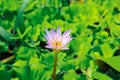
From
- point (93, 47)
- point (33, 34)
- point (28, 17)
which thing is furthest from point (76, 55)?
point (28, 17)

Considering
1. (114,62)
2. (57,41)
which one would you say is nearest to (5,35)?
(57,41)

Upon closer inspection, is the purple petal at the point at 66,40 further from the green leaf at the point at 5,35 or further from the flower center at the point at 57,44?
the green leaf at the point at 5,35

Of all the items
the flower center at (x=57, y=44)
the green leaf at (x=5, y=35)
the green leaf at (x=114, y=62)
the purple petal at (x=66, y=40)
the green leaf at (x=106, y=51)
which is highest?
the purple petal at (x=66, y=40)

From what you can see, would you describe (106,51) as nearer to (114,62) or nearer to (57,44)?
(114,62)

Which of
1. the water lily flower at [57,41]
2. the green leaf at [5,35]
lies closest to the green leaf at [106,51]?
the water lily flower at [57,41]

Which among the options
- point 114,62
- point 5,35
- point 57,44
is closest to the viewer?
point 57,44

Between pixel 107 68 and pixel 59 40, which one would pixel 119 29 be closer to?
pixel 107 68

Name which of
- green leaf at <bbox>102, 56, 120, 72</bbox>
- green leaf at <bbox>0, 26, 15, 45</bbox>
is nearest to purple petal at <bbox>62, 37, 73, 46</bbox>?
green leaf at <bbox>102, 56, 120, 72</bbox>

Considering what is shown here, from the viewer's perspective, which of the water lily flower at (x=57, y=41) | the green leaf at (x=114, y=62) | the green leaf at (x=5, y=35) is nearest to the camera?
the water lily flower at (x=57, y=41)

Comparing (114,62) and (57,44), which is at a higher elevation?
(57,44)

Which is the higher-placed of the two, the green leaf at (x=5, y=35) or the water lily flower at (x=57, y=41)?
the water lily flower at (x=57, y=41)

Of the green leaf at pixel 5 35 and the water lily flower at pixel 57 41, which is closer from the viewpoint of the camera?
the water lily flower at pixel 57 41
